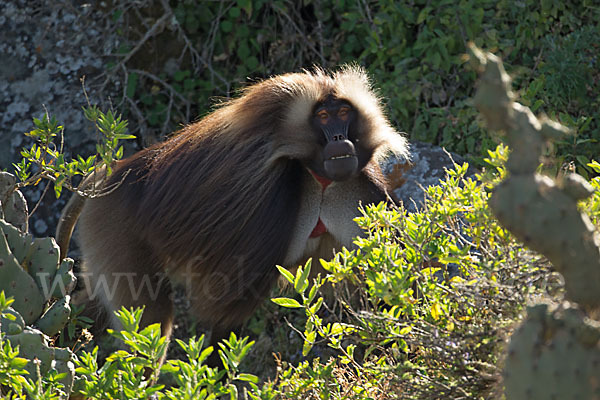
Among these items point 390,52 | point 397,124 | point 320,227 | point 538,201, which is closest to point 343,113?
point 320,227

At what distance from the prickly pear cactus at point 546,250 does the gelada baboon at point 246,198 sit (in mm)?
1925

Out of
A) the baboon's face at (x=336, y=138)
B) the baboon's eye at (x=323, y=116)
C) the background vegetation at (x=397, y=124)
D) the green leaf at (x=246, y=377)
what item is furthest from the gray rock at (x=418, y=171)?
the green leaf at (x=246, y=377)

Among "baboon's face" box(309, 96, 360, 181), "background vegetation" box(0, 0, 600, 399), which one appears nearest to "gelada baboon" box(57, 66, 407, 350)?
"baboon's face" box(309, 96, 360, 181)

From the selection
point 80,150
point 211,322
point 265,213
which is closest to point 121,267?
point 211,322

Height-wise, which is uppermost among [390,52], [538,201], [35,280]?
[538,201]

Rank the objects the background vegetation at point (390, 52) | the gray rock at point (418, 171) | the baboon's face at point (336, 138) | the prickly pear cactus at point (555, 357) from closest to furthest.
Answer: the prickly pear cactus at point (555, 357) → the baboon's face at point (336, 138) → the gray rock at point (418, 171) → the background vegetation at point (390, 52)

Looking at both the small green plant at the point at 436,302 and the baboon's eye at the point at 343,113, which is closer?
the small green plant at the point at 436,302

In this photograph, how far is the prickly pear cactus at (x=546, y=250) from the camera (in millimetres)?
1683

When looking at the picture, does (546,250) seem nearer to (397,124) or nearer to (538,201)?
(538,201)

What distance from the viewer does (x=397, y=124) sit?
212 inches

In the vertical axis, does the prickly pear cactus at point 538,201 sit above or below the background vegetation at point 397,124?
above

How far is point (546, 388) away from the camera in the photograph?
5.55 ft

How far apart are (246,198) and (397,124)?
6.03 ft

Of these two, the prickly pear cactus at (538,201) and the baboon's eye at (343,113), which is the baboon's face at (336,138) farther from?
the prickly pear cactus at (538,201)
